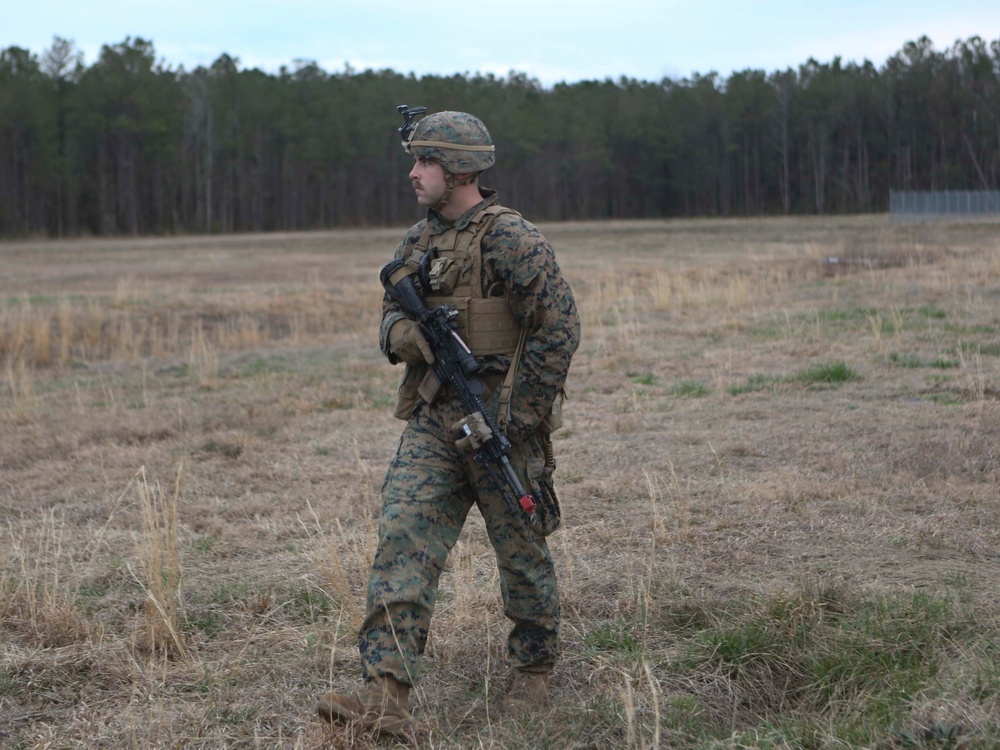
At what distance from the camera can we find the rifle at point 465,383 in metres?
3.59

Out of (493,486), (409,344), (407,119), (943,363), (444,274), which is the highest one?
(407,119)

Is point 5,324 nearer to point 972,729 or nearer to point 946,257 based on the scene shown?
point 972,729

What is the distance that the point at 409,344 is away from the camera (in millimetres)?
3717

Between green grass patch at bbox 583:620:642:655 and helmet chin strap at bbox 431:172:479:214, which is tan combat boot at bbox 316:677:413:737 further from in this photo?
helmet chin strap at bbox 431:172:479:214

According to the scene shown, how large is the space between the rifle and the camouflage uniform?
0.24ft

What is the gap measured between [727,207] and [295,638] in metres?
78.7

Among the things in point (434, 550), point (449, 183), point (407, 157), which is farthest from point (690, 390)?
point (407, 157)

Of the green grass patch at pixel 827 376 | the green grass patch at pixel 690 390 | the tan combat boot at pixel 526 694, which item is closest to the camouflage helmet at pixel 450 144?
the tan combat boot at pixel 526 694

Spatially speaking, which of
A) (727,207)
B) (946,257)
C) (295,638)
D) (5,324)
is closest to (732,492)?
(295,638)

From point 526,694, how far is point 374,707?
648mm

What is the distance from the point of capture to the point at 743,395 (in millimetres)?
9250

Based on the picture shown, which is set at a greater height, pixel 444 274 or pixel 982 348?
pixel 444 274

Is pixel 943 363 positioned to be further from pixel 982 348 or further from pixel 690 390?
pixel 690 390

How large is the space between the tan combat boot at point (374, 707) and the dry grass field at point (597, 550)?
0.06 m
